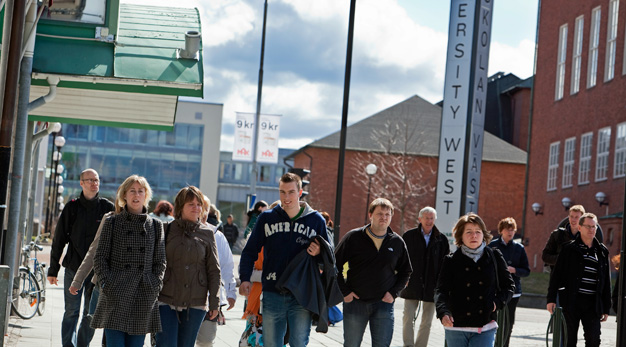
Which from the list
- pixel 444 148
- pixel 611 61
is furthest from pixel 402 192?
pixel 444 148

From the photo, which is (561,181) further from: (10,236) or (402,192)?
(10,236)

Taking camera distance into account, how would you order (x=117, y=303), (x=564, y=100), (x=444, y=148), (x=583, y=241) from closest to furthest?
(x=117, y=303)
(x=583, y=241)
(x=444, y=148)
(x=564, y=100)

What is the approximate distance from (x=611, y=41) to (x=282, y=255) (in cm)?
3568

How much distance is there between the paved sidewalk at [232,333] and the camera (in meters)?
13.2

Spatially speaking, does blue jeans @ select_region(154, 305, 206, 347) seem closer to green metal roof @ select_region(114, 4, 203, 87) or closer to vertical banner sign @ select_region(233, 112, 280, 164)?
green metal roof @ select_region(114, 4, 203, 87)

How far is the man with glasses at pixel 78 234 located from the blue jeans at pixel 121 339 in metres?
3.10

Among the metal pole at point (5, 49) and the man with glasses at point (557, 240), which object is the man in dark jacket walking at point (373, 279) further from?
the man with glasses at point (557, 240)

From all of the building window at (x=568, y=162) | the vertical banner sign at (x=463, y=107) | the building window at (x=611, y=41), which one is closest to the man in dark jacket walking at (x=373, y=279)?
the vertical banner sign at (x=463, y=107)

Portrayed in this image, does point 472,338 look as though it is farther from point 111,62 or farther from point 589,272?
point 111,62

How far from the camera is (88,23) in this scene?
42.6 ft

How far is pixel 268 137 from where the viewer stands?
118 feet

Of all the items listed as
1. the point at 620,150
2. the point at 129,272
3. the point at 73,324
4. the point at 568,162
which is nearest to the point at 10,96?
the point at 129,272

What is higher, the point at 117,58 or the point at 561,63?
the point at 561,63

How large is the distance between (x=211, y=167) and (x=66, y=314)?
301 feet
